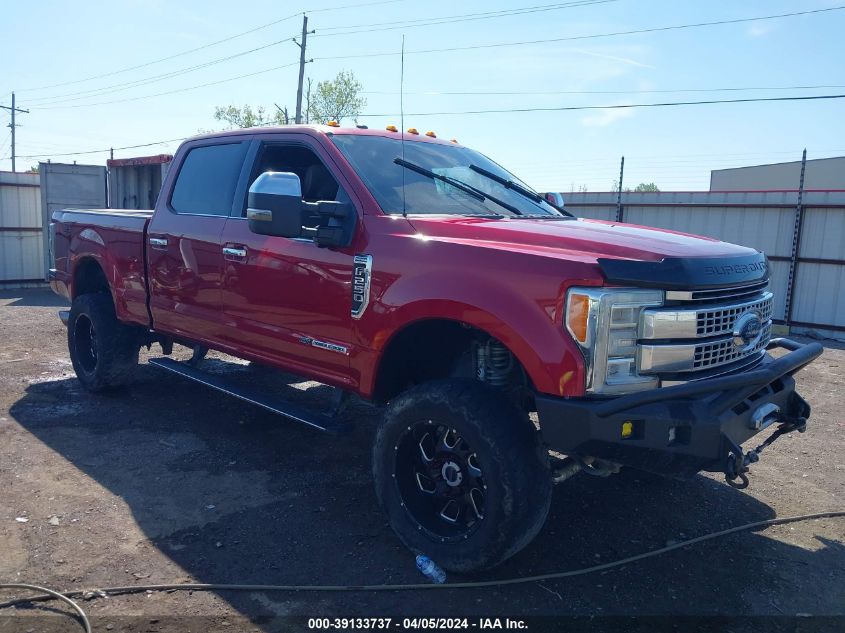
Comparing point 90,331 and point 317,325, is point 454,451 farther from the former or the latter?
point 90,331

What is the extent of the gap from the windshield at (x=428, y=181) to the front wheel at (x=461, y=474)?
118 cm

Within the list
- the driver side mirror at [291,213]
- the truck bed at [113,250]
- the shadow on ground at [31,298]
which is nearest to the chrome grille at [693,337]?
the driver side mirror at [291,213]

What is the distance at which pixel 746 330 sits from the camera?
11.2ft

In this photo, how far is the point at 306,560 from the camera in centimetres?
361

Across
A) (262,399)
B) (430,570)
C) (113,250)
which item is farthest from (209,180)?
(430,570)

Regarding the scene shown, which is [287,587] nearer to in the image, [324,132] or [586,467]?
[586,467]

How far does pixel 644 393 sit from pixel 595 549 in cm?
125

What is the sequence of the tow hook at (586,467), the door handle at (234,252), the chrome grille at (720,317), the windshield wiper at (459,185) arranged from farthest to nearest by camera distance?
the door handle at (234,252)
the windshield wiper at (459,185)
the tow hook at (586,467)
the chrome grille at (720,317)

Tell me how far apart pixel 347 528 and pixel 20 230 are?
1388 centimetres

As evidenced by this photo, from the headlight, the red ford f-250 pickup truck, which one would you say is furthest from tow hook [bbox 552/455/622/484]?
the headlight

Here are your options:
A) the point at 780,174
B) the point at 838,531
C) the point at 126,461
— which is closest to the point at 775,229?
the point at 838,531

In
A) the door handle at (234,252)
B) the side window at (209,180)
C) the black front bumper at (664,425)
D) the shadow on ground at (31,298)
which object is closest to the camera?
the black front bumper at (664,425)

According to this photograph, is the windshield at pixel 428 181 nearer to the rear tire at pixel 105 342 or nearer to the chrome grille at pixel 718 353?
the chrome grille at pixel 718 353

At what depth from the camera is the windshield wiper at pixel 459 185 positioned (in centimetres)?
438
